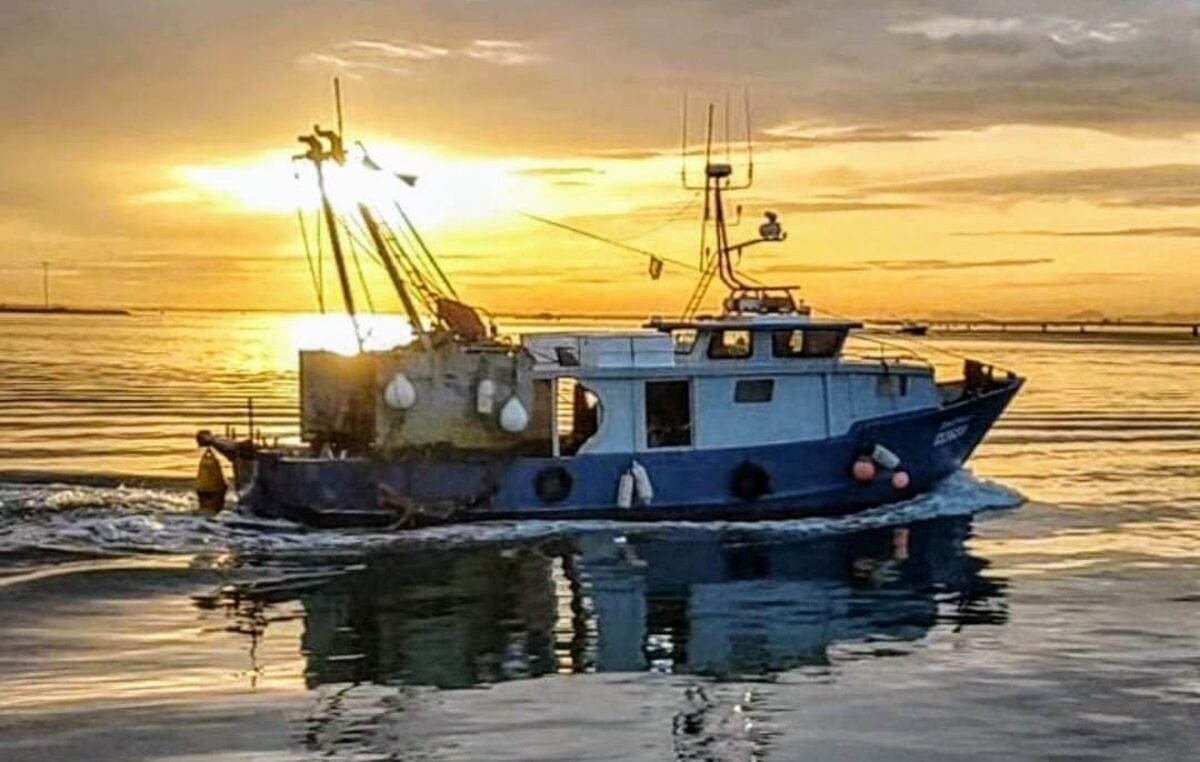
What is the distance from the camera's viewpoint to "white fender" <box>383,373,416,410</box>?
90.2 feet

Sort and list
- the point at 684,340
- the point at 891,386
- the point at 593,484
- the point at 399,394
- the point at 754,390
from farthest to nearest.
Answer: the point at 891,386, the point at 684,340, the point at 754,390, the point at 593,484, the point at 399,394

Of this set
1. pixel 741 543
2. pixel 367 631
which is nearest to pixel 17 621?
pixel 367 631

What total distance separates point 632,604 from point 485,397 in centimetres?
648

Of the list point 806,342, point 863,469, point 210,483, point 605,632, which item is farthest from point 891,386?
point 210,483

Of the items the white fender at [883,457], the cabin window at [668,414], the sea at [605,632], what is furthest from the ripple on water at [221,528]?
the cabin window at [668,414]

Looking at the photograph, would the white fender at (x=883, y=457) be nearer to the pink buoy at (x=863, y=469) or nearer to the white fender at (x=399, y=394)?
the pink buoy at (x=863, y=469)

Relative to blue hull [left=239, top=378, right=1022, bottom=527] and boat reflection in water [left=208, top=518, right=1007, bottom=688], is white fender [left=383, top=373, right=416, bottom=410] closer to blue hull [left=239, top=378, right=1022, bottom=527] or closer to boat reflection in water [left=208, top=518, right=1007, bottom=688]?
blue hull [left=239, top=378, right=1022, bottom=527]

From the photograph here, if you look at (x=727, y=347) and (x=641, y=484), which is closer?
(x=641, y=484)

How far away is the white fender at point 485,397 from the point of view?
91.8ft

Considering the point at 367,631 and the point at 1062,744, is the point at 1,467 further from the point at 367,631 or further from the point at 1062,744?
the point at 1062,744

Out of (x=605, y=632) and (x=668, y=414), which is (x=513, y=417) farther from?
(x=605, y=632)

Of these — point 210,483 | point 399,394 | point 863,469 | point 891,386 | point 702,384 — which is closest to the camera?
point 399,394

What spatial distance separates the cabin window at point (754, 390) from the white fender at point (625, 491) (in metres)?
2.42

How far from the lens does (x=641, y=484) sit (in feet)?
93.5
